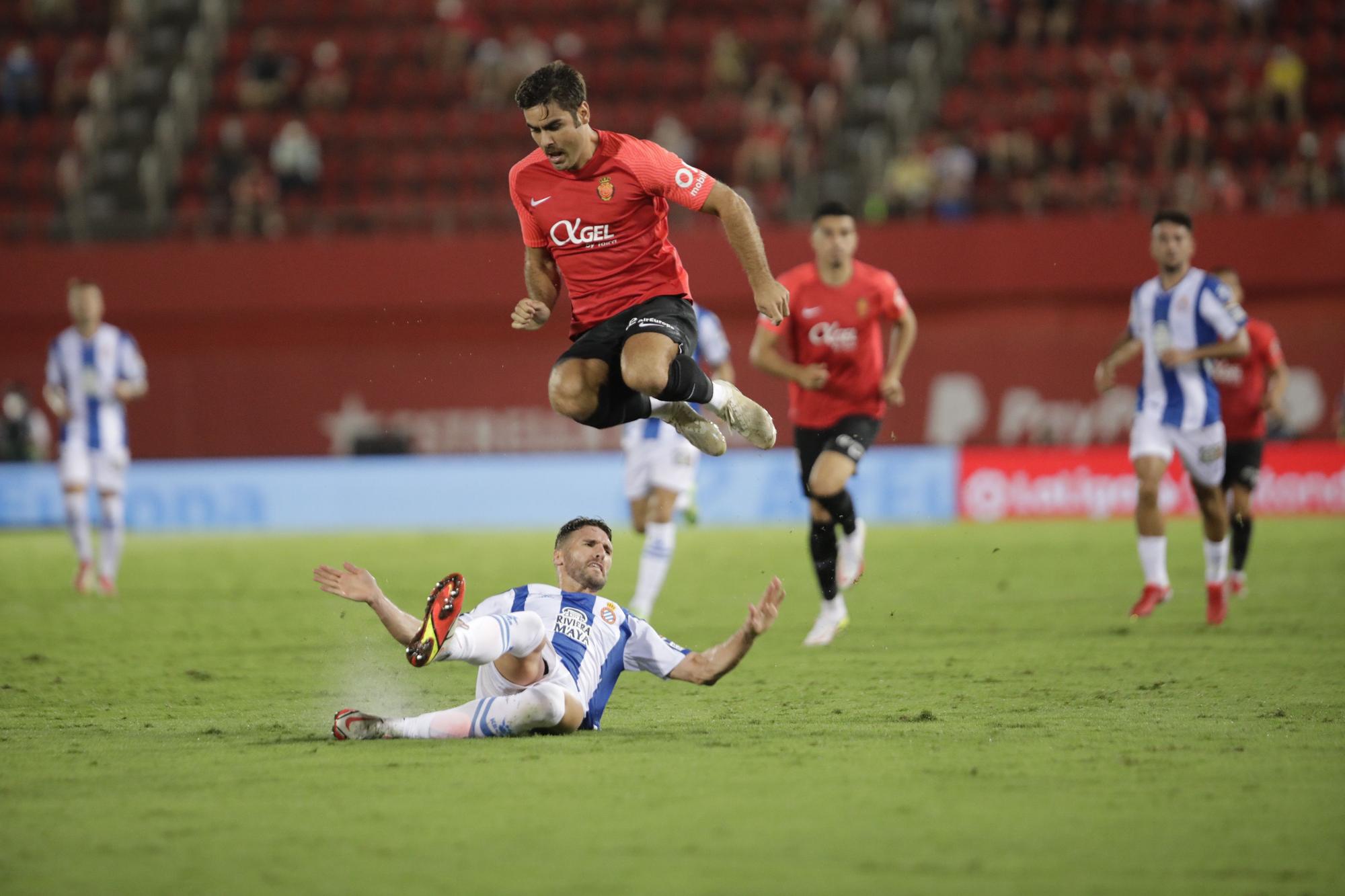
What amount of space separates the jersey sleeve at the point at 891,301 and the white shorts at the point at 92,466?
7.04 m

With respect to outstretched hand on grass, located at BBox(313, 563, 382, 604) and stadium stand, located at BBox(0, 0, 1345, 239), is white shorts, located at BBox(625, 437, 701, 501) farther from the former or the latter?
stadium stand, located at BBox(0, 0, 1345, 239)

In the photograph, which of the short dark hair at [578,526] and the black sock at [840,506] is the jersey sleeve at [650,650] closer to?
the short dark hair at [578,526]

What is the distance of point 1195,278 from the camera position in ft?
35.2

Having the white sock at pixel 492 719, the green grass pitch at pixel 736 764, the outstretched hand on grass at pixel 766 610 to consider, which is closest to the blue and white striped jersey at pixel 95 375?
the green grass pitch at pixel 736 764

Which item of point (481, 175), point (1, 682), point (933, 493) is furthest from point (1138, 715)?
point (481, 175)

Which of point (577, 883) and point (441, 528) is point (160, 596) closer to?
point (441, 528)

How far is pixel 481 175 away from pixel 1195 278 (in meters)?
16.1

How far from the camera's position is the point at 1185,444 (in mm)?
10672

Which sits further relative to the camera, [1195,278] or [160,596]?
[160,596]

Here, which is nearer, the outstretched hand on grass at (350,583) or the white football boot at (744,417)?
the outstretched hand on grass at (350,583)

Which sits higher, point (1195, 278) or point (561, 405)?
point (1195, 278)

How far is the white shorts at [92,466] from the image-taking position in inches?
551

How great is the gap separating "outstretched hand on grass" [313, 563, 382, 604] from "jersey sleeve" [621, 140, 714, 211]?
8.03ft

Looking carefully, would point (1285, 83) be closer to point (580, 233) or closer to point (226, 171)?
point (226, 171)
